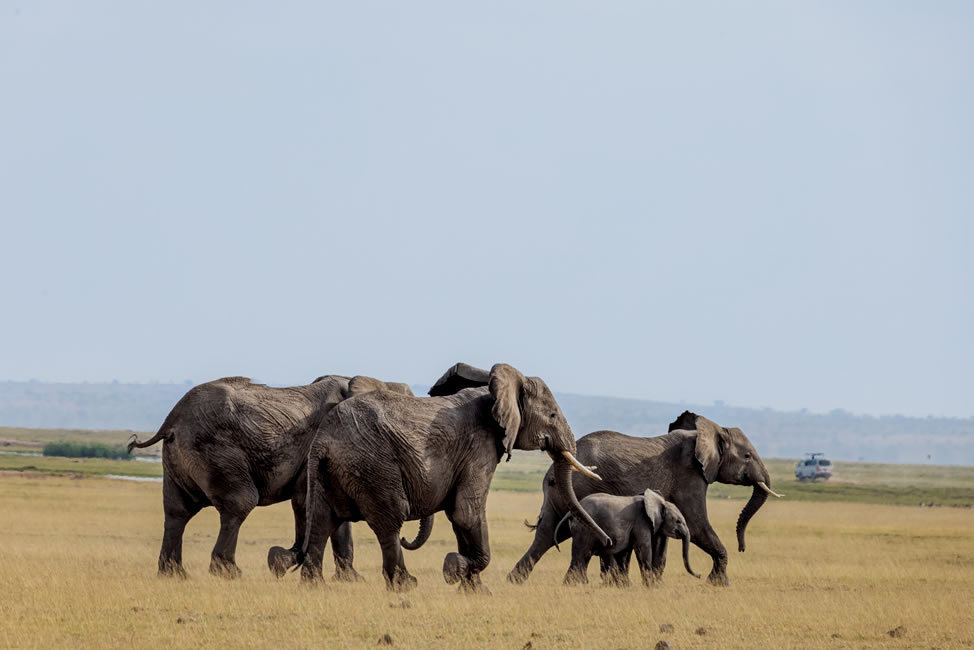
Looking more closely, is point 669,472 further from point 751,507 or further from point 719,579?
point 751,507

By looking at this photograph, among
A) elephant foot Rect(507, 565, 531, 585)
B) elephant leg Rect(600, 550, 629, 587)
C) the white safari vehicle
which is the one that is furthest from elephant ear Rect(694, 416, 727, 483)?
the white safari vehicle

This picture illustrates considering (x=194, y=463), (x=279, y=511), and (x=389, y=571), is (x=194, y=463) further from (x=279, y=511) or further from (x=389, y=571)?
(x=279, y=511)

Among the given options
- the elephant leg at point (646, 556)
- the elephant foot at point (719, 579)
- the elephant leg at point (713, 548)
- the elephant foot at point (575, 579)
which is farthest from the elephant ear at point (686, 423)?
the elephant foot at point (575, 579)

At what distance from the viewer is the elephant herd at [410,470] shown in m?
18.7

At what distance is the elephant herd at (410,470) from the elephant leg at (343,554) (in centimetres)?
3

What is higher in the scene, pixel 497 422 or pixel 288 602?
pixel 497 422

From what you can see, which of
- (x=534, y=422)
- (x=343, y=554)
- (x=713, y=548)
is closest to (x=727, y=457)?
(x=713, y=548)

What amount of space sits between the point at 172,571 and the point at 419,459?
4.28 metres

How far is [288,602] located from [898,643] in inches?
266

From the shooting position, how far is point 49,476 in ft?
201

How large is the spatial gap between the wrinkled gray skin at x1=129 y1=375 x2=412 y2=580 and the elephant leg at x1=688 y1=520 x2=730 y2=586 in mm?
5649

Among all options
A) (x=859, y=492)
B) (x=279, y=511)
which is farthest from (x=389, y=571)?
(x=859, y=492)

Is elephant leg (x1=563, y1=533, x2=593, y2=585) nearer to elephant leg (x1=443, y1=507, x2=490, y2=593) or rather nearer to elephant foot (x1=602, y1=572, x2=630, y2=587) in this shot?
elephant foot (x1=602, y1=572, x2=630, y2=587)

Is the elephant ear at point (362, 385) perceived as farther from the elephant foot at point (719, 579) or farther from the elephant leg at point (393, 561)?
the elephant foot at point (719, 579)
